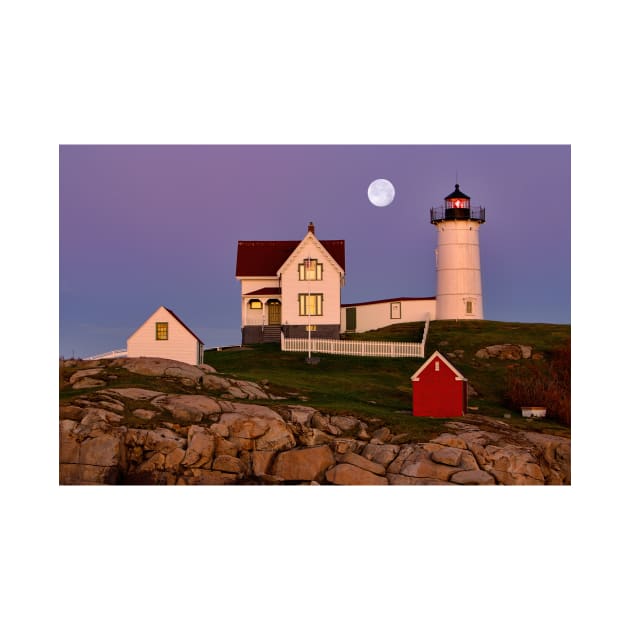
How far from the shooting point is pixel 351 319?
185ft

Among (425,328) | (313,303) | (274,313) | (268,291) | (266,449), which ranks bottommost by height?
(266,449)

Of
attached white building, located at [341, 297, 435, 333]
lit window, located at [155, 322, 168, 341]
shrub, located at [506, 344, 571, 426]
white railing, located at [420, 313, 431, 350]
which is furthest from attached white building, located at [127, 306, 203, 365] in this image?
attached white building, located at [341, 297, 435, 333]

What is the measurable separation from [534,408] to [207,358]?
1745cm

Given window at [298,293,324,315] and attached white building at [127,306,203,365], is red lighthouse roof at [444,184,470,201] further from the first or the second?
attached white building at [127,306,203,365]

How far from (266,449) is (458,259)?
1261 inches

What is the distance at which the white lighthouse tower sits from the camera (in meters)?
55.1

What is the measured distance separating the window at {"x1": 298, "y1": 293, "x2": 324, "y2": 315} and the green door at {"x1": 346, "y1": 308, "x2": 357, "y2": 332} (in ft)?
31.9

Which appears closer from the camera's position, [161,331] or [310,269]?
[161,331]

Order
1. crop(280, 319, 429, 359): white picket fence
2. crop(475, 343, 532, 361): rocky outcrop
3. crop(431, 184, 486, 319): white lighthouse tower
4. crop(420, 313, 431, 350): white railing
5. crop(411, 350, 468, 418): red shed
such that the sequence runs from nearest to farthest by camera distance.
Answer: crop(411, 350, 468, 418): red shed < crop(475, 343, 532, 361): rocky outcrop < crop(280, 319, 429, 359): white picket fence < crop(420, 313, 431, 350): white railing < crop(431, 184, 486, 319): white lighthouse tower

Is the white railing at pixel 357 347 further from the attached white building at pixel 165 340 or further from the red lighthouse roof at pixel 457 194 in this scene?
the red lighthouse roof at pixel 457 194

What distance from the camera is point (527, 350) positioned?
44.4m

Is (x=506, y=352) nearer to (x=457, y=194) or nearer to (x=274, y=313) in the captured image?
(x=274, y=313)

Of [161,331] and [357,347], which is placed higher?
[161,331]

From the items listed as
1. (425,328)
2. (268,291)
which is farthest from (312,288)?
(425,328)
